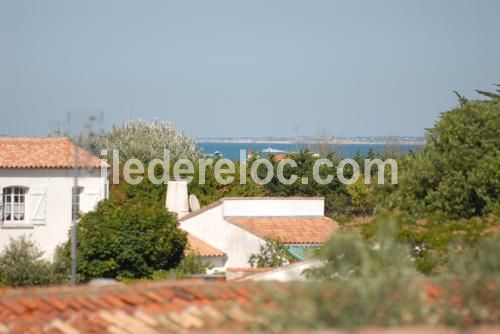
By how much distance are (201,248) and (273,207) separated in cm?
307

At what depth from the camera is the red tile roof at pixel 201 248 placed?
30.4 metres

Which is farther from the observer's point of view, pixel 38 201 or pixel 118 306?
pixel 38 201

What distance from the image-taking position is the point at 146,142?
205 ft

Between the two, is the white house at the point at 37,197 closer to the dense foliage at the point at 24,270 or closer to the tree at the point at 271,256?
the dense foliage at the point at 24,270

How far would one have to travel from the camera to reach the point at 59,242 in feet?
107

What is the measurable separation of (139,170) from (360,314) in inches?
1583

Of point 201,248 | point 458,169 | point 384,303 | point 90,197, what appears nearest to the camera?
point 384,303

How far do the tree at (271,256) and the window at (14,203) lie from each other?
9095 mm

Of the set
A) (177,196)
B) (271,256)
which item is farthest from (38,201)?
(271,256)

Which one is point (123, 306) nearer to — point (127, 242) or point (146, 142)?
point (127, 242)

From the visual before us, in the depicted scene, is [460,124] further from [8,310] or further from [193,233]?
[8,310]

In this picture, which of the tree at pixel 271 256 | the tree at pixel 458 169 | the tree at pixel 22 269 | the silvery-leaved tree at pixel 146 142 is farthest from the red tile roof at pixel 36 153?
the silvery-leaved tree at pixel 146 142

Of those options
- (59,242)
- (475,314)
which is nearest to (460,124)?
(59,242)

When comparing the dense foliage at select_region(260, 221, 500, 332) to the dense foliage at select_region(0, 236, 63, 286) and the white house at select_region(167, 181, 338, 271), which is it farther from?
the white house at select_region(167, 181, 338, 271)
